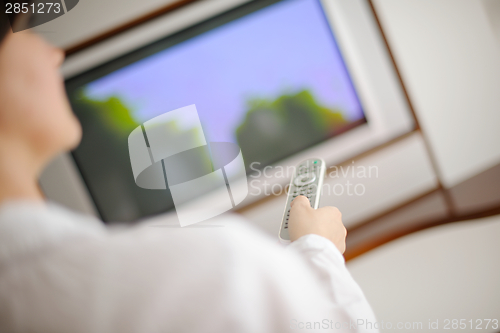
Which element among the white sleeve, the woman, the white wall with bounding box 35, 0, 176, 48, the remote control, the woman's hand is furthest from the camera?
the white wall with bounding box 35, 0, 176, 48

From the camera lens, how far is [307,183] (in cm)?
82

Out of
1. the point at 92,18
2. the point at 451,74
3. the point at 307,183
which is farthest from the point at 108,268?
the point at 451,74

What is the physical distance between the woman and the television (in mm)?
711

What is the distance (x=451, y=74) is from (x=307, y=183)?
2.44ft

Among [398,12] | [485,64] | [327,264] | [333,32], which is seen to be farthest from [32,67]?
[485,64]

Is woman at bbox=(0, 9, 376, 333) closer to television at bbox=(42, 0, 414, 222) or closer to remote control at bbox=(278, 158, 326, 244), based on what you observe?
remote control at bbox=(278, 158, 326, 244)

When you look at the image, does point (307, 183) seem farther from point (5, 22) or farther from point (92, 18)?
point (92, 18)

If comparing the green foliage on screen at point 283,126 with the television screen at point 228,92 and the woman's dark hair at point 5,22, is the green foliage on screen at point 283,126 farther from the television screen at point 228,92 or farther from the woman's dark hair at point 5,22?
the woman's dark hair at point 5,22

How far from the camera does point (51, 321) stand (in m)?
0.22

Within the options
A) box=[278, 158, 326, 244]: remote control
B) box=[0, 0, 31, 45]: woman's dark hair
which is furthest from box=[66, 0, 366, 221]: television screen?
box=[0, 0, 31, 45]: woman's dark hair

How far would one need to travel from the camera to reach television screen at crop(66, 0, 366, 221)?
3.18 ft

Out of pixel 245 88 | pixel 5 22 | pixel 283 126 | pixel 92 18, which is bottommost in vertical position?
pixel 283 126

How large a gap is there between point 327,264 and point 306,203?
0.67ft

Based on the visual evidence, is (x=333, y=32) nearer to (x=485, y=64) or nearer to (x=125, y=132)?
(x=485, y=64)
